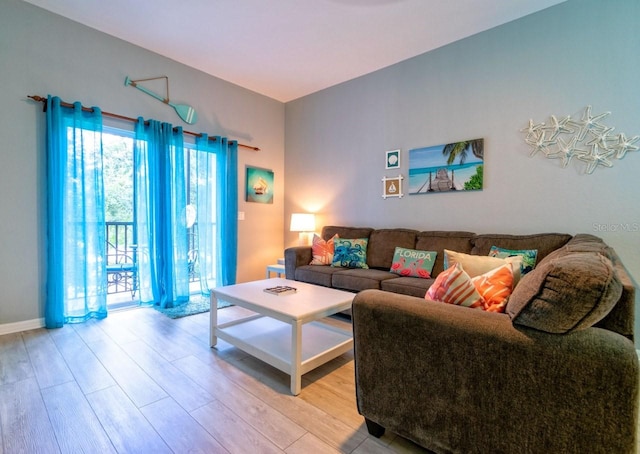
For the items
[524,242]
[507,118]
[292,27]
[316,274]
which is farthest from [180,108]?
[524,242]

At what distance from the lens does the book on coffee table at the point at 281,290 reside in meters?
2.32

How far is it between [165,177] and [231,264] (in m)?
1.36

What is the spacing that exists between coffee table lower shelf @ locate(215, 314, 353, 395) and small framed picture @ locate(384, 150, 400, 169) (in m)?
2.08

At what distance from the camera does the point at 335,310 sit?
6.73ft

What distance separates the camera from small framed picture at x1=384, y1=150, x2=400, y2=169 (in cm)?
355

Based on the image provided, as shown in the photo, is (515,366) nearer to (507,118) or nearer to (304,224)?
(507,118)

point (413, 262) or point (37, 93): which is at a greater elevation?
point (37, 93)

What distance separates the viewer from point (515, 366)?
96 centimetres

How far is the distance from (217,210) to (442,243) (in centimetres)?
276

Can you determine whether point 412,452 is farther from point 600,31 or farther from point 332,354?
point 600,31

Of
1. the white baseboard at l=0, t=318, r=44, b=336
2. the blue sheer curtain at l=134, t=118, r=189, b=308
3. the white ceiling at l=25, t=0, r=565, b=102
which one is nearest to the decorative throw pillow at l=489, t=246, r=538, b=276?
the white ceiling at l=25, t=0, r=565, b=102

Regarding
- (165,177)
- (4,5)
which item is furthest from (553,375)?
(4,5)

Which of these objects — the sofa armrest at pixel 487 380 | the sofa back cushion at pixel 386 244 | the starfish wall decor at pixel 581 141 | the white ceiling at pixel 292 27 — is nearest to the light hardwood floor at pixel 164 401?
the sofa armrest at pixel 487 380

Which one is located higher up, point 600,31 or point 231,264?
point 600,31
